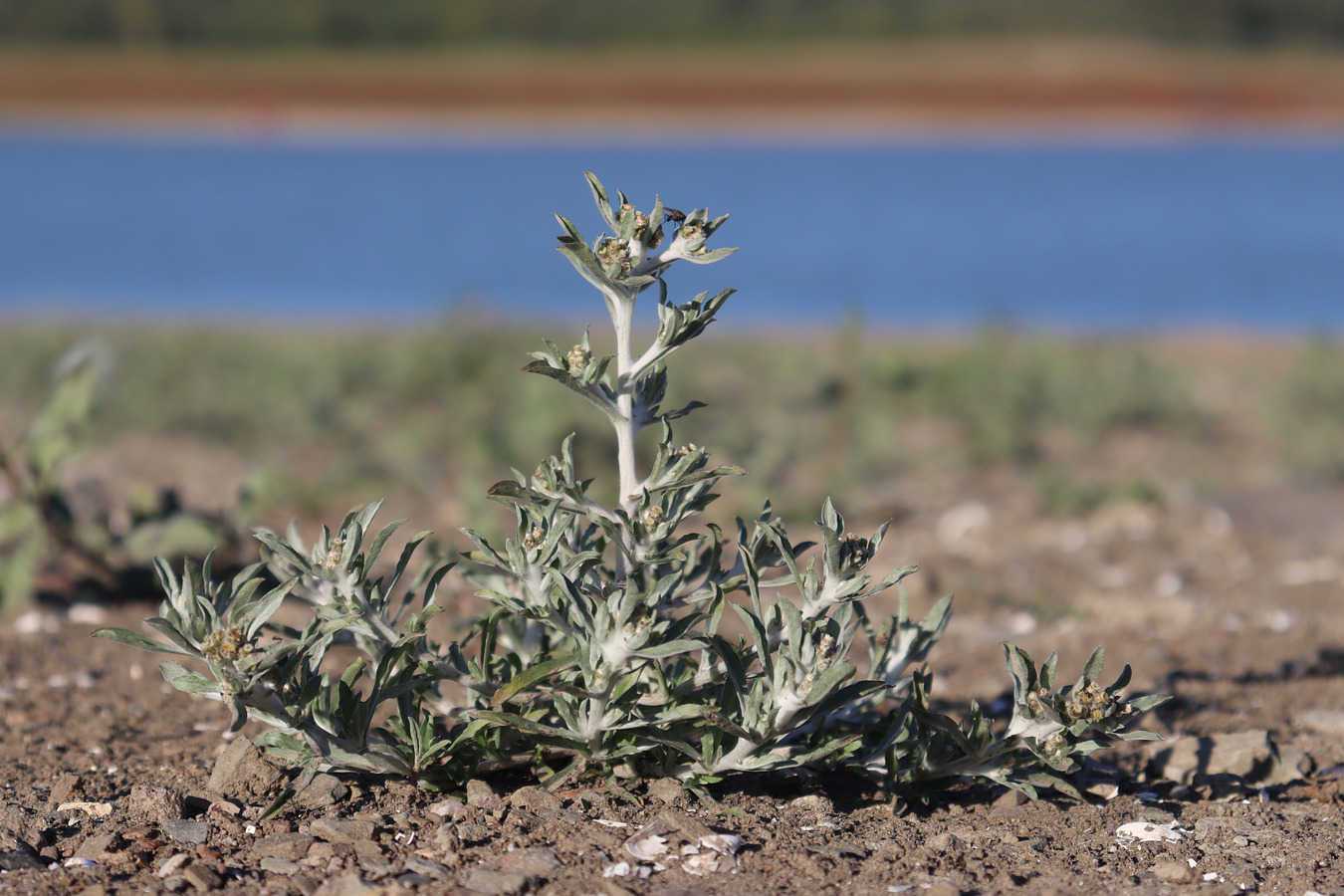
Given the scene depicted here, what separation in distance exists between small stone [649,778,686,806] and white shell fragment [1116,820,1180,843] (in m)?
0.56

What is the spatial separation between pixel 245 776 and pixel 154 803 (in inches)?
4.5

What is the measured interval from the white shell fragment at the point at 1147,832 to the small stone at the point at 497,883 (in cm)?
76

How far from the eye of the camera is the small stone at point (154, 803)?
62.6 inches

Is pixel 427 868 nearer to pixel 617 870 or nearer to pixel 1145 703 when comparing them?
pixel 617 870

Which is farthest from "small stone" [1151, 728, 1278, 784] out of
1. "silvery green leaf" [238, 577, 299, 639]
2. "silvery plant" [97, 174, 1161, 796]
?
"silvery green leaf" [238, 577, 299, 639]

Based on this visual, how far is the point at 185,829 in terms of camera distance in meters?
1.55

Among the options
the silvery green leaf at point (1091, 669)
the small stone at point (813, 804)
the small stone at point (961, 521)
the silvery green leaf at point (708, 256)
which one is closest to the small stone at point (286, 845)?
the small stone at point (813, 804)

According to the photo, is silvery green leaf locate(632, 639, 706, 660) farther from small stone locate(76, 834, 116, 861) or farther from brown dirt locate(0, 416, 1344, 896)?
small stone locate(76, 834, 116, 861)

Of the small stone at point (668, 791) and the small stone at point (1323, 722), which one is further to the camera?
the small stone at point (1323, 722)

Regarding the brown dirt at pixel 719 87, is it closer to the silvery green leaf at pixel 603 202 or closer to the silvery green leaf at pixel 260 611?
the silvery green leaf at pixel 603 202

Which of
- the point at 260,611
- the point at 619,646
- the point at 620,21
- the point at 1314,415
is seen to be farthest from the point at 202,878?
the point at 620,21

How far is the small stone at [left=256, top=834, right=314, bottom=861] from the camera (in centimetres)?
149

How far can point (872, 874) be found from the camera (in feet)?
4.83

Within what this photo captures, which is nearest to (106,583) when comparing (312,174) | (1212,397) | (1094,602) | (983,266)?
(1094,602)
